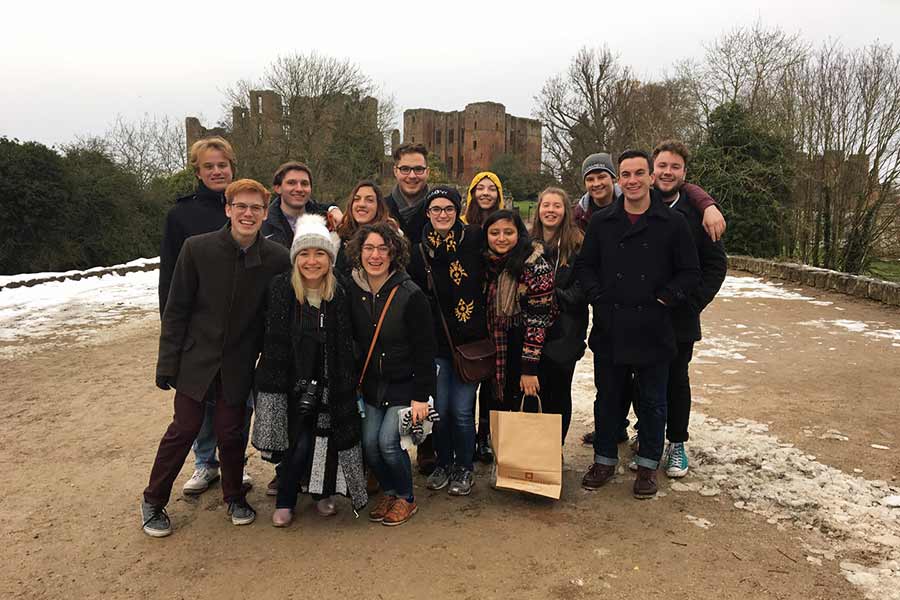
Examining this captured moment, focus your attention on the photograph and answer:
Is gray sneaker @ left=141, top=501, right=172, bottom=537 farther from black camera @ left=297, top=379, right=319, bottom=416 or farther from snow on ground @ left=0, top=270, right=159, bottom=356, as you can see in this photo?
snow on ground @ left=0, top=270, right=159, bottom=356

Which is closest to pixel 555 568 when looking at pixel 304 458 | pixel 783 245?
pixel 304 458

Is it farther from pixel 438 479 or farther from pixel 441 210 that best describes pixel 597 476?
pixel 441 210

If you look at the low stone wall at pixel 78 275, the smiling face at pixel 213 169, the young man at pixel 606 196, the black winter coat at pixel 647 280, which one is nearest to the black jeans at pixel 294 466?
the smiling face at pixel 213 169

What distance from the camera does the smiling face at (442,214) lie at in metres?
3.45

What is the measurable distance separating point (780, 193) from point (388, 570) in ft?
56.5

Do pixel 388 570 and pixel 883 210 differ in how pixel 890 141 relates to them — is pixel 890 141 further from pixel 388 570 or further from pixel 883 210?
pixel 388 570

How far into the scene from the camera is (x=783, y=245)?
16.9m

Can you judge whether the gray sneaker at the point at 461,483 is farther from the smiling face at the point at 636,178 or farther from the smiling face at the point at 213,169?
the smiling face at the point at 213,169

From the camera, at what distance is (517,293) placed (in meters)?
3.53

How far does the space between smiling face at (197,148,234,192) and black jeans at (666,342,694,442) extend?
2.90 m

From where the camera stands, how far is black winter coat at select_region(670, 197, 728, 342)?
11.8 ft

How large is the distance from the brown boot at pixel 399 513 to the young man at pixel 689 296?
1.61 meters

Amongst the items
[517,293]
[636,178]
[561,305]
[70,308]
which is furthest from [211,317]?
[70,308]

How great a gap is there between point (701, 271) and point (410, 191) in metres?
1.85
